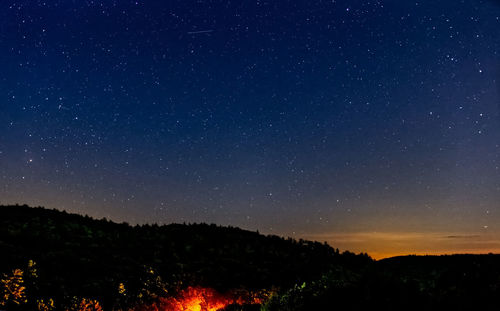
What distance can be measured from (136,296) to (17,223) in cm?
1142

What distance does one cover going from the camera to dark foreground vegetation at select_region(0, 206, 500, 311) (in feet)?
23.9

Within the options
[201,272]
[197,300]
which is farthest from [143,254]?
[197,300]

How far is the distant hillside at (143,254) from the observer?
18.3 meters

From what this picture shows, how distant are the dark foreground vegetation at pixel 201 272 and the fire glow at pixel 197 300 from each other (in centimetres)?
4

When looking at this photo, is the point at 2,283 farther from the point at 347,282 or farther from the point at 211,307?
the point at 347,282

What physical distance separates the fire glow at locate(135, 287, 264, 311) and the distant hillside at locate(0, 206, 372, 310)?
105cm

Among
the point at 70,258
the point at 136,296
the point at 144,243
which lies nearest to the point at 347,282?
the point at 136,296

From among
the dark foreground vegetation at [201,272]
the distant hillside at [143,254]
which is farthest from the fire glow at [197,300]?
the distant hillside at [143,254]

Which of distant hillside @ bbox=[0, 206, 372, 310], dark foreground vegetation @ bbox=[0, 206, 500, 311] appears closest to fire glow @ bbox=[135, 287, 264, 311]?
dark foreground vegetation @ bbox=[0, 206, 500, 311]

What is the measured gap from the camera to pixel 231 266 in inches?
955

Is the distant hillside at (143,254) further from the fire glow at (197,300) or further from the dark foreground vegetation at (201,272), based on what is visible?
the fire glow at (197,300)

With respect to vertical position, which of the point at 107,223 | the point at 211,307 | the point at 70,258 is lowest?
the point at 211,307

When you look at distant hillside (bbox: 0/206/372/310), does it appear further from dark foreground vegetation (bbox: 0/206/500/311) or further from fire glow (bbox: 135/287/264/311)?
fire glow (bbox: 135/287/264/311)

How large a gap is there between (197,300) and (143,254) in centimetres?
816
